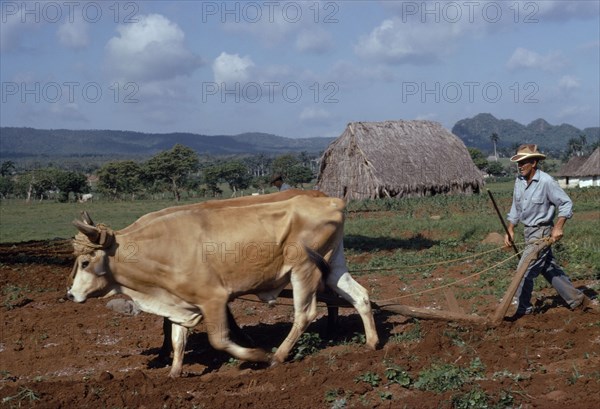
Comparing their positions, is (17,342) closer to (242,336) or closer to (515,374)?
(242,336)

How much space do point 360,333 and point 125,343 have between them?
2.81 meters

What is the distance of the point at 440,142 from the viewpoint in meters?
43.3

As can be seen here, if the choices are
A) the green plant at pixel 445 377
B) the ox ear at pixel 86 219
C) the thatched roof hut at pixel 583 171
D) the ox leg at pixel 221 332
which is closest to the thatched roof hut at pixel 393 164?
the thatched roof hut at pixel 583 171

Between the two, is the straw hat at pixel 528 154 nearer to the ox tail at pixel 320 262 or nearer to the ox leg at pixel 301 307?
the ox tail at pixel 320 262

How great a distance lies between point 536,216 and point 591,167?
58551 millimetres

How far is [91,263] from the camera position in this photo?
26.6 ft

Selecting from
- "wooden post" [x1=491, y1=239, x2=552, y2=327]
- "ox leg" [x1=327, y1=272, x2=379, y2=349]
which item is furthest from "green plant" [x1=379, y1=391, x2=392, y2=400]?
"wooden post" [x1=491, y1=239, x2=552, y2=327]

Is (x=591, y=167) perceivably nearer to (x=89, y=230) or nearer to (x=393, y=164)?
(x=393, y=164)

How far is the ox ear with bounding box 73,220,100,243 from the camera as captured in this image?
7.79m

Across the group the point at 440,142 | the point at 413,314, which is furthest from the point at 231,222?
the point at 440,142

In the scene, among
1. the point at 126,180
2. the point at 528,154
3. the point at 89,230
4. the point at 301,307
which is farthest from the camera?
the point at 126,180

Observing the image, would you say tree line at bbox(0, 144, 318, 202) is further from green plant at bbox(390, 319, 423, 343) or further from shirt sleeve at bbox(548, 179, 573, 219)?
shirt sleeve at bbox(548, 179, 573, 219)

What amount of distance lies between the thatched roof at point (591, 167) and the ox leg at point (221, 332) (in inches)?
2362

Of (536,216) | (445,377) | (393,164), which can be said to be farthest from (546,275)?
(393,164)
